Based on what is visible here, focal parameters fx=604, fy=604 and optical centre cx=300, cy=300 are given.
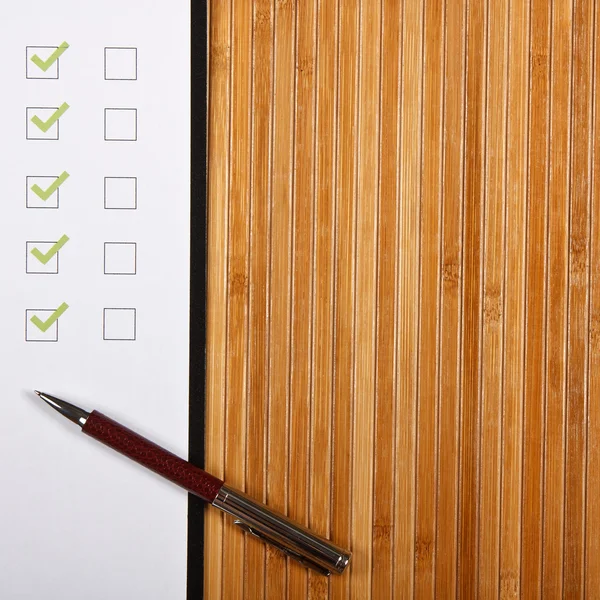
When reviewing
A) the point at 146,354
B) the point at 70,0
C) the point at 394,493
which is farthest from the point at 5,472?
the point at 70,0

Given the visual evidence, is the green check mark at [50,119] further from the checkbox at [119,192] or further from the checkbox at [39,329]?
the checkbox at [39,329]

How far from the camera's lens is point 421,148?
769 mm

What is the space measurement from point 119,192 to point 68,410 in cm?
27

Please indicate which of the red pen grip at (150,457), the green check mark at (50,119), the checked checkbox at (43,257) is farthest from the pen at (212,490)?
the green check mark at (50,119)

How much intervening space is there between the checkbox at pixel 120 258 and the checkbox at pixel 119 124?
13cm

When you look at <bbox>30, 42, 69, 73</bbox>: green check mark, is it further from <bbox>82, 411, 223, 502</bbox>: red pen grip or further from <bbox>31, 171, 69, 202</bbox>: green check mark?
<bbox>82, 411, 223, 502</bbox>: red pen grip

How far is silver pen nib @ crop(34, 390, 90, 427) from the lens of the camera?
2.38 ft

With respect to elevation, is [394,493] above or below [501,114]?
below

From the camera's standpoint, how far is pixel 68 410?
2.39 ft

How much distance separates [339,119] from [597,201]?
0.35m

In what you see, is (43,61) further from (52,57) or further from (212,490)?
(212,490)

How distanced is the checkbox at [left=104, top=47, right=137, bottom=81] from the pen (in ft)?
1.32

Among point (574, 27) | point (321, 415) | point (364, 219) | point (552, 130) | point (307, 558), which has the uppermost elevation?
point (574, 27)

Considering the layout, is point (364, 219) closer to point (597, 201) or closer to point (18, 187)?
point (597, 201)
